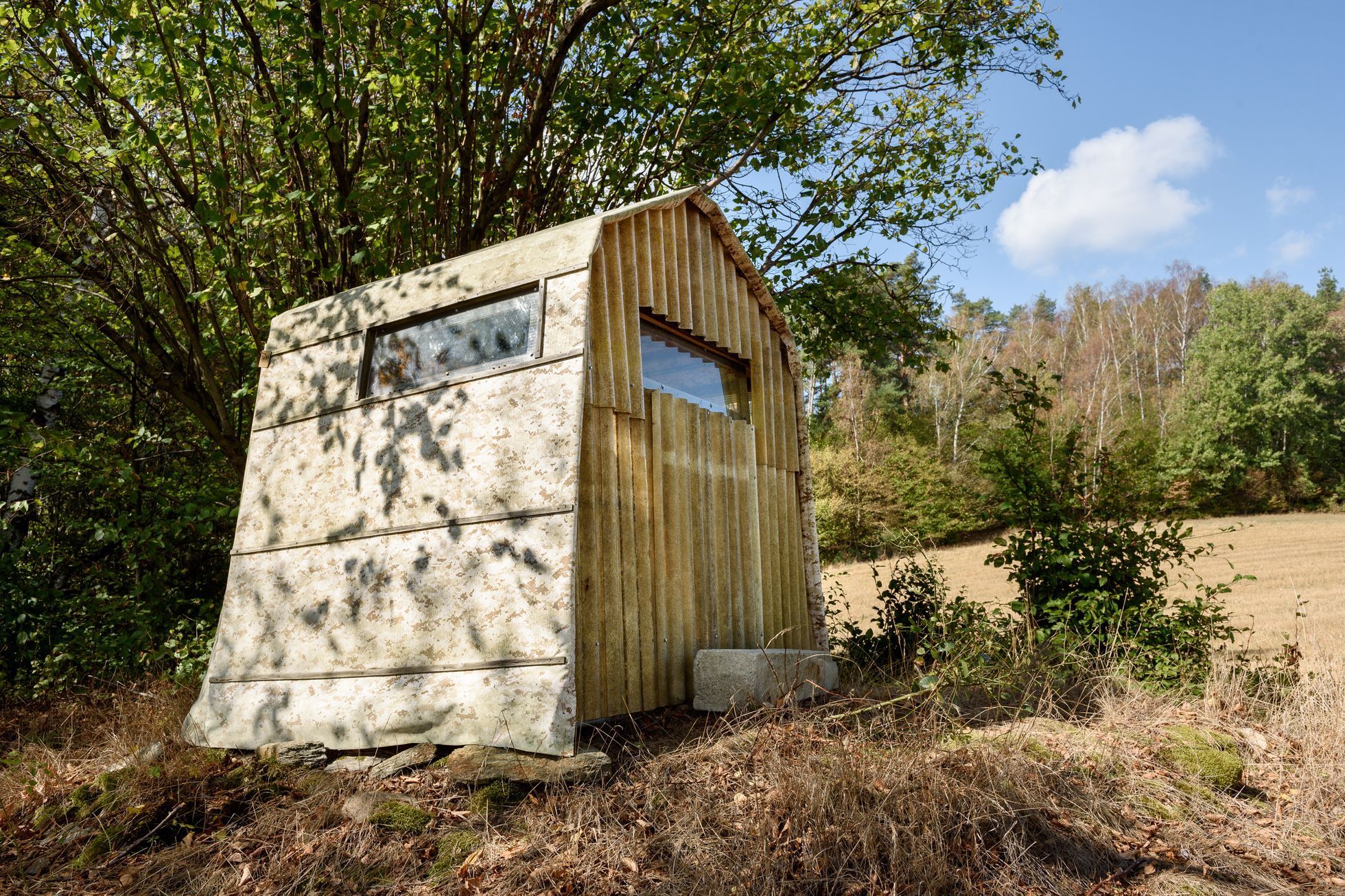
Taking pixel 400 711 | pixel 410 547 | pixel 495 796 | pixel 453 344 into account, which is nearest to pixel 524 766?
pixel 495 796

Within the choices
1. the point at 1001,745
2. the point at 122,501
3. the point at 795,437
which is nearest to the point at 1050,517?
the point at 795,437

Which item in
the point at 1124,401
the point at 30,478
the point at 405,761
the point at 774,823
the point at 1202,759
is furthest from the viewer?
the point at 1124,401

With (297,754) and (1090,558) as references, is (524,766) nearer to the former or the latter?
(297,754)

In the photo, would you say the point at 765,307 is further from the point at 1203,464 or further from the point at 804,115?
the point at 1203,464

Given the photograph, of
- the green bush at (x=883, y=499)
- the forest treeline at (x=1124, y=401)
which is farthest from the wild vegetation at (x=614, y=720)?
the forest treeline at (x=1124, y=401)

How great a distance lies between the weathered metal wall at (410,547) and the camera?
15.5 feet

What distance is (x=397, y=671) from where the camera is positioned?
5.11 metres

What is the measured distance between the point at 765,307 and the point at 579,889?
5500mm

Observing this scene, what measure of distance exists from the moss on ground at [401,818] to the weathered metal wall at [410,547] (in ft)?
1.59

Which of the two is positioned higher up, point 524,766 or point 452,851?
point 524,766

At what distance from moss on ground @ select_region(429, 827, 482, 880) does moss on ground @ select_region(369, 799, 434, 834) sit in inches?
7.5

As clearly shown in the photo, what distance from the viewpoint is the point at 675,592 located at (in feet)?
19.5

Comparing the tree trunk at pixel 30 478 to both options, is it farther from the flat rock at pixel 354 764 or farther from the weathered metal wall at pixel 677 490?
the weathered metal wall at pixel 677 490

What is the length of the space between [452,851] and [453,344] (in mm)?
3156
